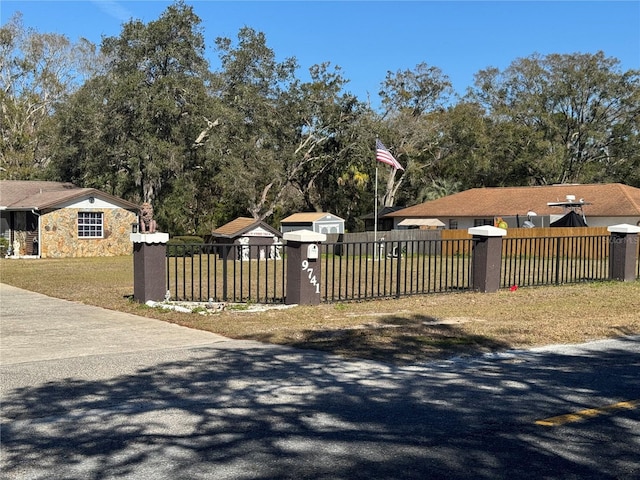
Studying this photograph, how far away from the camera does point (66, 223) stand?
3438 cm

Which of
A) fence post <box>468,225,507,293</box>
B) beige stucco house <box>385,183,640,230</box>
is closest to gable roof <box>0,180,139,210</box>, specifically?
beige stucco house <box>385,183,640,230</box>

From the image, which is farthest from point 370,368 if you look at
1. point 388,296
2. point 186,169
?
point 186,169

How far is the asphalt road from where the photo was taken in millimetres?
4727

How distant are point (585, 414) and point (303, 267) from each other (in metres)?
7.62

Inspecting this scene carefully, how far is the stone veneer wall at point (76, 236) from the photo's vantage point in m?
33.8

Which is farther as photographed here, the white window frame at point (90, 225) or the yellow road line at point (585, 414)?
the white window frame at point (90, 225)

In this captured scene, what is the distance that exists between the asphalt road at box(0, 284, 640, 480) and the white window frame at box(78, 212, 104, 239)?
26667 millimetres

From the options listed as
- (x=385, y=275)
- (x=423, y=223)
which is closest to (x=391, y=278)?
(x=385, y=275)

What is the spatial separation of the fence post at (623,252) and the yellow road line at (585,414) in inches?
469

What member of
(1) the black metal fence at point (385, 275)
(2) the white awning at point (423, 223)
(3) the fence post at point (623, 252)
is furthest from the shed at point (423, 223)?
(3) the fence post at point (623, 252)

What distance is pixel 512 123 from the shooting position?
5144 cm

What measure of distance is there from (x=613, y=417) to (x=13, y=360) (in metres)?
6.53

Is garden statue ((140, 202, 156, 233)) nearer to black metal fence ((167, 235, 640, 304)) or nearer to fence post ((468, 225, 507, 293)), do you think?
black metal fence ((167, 235, 640, 304))

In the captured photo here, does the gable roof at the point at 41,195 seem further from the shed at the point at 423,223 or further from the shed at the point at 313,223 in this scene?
the shed at the point at 423,223
